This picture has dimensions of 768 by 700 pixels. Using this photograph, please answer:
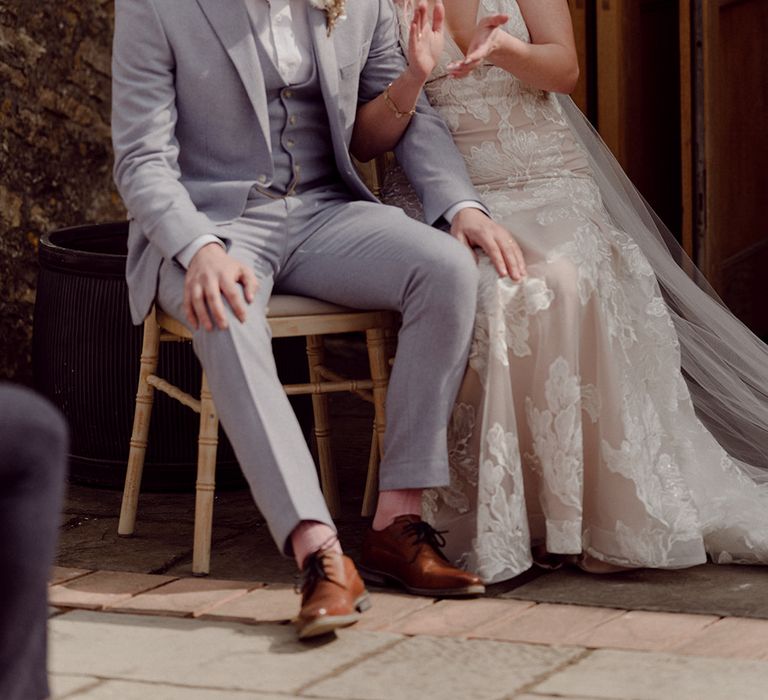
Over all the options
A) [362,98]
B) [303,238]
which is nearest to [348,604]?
[303,238]

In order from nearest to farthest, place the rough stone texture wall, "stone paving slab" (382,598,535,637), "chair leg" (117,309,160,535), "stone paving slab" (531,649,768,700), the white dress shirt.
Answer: "stone paving slab" (531,649,768,700), "stone paving slab" (382,598,535,637), the white dress shirt, "chair leg" (117,309,160,535), the rough stone texture wall

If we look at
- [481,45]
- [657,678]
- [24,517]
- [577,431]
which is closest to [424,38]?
[481,45]

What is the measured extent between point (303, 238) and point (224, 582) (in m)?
0.72

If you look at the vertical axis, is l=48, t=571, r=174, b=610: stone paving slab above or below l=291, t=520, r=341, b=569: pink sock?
below

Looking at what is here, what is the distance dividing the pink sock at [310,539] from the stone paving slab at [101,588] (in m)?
0.41

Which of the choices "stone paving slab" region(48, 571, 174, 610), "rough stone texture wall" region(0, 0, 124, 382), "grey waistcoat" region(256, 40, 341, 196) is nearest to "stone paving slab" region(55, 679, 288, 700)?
"stone paving slab" region(48, 571, 174, 610)

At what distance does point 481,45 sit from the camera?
3.19 m

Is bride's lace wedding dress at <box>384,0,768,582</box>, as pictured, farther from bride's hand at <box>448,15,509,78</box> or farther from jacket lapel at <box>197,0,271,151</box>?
jacket lapel at <box>197,0,271,151</box>

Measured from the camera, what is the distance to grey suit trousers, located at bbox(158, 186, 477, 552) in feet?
9.34

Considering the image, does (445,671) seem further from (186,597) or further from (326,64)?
(326,64)

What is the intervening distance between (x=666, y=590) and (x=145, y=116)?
1375mm

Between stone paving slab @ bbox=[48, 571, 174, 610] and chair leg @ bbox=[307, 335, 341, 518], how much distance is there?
58 cm

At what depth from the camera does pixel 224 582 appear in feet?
10.2

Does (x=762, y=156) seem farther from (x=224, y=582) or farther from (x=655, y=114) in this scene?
(x=224, y=582)
